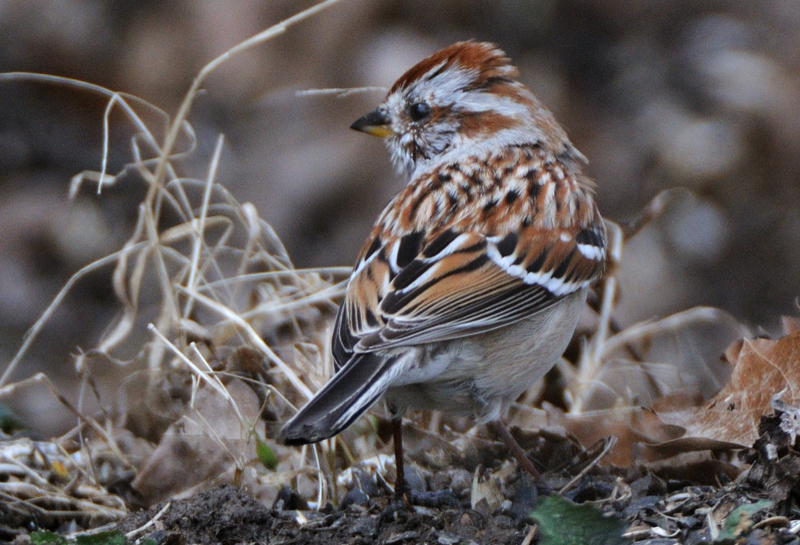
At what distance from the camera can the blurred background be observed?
22.3 feet

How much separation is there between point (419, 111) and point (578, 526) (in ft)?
7.00

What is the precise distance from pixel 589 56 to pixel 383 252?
16.3 feet

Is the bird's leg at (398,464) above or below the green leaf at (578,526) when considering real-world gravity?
below

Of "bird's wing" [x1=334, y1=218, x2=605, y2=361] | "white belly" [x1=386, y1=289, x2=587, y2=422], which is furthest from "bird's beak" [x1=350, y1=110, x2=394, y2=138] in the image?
"white belly" [x1=386, y1=289, x2=587, y2=422]

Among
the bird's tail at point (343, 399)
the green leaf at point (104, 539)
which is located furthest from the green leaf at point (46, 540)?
the bird's tail at point (343, 399)

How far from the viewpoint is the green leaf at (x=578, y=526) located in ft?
8.25

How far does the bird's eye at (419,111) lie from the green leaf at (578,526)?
6.79 ft

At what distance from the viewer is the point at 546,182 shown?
3.91m

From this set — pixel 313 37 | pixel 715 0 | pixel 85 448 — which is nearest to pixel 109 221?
pixel 313 37

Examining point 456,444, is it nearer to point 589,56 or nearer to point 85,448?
point 85,448

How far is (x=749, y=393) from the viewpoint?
3449mm

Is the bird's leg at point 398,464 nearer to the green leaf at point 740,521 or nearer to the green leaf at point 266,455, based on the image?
the green leaf at point 266,455

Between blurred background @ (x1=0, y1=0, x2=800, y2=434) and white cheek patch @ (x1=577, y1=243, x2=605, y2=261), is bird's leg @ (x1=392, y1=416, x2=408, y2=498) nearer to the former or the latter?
white cheek patch @ (x1=577, y1=243, x2=605, y2=261)

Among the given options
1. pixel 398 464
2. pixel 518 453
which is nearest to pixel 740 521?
pixel 518 453
